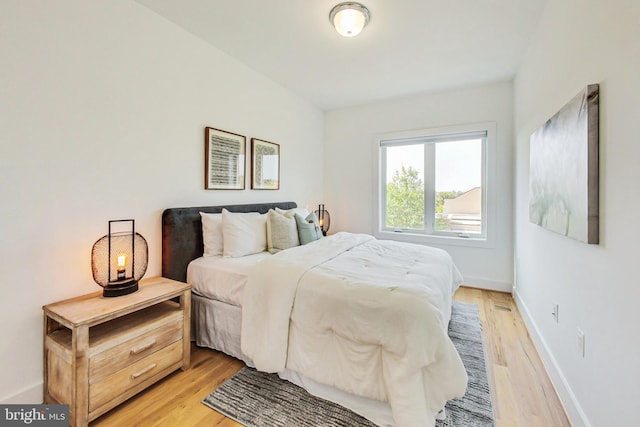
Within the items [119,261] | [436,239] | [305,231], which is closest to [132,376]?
[119,261]

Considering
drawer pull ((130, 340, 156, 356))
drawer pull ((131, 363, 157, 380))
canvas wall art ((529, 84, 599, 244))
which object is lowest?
drawer pull ((131, 363, 157, 380))

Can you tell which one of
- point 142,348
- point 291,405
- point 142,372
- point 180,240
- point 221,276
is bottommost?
point 291,405

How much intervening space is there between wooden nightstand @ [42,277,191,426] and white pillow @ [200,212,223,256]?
1.59ft

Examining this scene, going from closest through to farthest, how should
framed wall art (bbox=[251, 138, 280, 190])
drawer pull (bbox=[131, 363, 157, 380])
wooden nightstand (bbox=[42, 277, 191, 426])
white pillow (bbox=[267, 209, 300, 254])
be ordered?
1. wooden nightstand (bbox=[42, 277, 191, 426])
2. drawer pull (bbox=[131, 363, 157, 380])
3. white pillow (bbox=[267, 209, 300, 254])
4. framed wall art (bbox=[251, 138, 280, 190])

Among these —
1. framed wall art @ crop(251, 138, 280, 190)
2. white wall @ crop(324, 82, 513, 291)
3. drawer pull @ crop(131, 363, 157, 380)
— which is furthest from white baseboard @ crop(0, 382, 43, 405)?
white wall @ crop(324, 82, 513, 291)

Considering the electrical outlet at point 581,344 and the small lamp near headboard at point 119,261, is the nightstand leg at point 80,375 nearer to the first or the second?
the small lamp near headboard at point 119,261

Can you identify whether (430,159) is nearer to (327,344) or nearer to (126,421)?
(327,344)

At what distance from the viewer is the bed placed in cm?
131

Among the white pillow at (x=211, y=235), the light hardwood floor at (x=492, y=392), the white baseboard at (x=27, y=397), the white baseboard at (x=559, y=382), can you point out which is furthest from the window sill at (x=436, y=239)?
the white baseboard at (x=27, y=397)

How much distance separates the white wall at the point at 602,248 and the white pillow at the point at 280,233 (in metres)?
2.02

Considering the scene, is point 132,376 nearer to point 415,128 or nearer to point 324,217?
point 324,217

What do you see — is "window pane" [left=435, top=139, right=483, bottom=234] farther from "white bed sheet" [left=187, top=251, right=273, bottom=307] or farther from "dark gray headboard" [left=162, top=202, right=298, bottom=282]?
"dark gray headboard" [left=162, top=202, right=298, bottom=282]

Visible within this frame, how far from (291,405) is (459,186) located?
3.34 metres

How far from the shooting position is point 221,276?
2.04m
